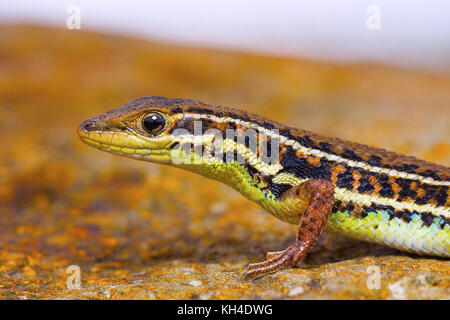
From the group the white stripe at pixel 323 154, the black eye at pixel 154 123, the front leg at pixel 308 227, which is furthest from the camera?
the black eye at pixel 154 123

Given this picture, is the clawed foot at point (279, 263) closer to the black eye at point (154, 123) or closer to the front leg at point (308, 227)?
the front leg at point (308, 227)

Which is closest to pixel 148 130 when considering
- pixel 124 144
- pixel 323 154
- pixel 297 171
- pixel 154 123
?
pixel 154 123

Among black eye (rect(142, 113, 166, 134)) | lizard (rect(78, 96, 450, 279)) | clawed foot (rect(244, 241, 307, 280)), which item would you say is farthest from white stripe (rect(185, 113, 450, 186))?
clawed foot (rect(244, 241, 307, 280))

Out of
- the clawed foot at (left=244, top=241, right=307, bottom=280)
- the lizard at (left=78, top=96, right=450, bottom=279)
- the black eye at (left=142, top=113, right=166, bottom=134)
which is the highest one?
the black eye at (left=142, top=113, right=166, bottom=134)

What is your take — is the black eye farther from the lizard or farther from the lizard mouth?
the lizard mouth

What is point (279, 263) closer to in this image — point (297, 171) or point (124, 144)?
point (297, 171)

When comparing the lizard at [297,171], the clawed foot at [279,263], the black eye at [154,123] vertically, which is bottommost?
the clawed foot at [279,263]

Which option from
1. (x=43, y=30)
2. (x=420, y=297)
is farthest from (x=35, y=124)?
(x=420, y=297)

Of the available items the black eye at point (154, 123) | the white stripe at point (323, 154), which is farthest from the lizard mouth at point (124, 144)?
the white stripe at point (323, 154)
